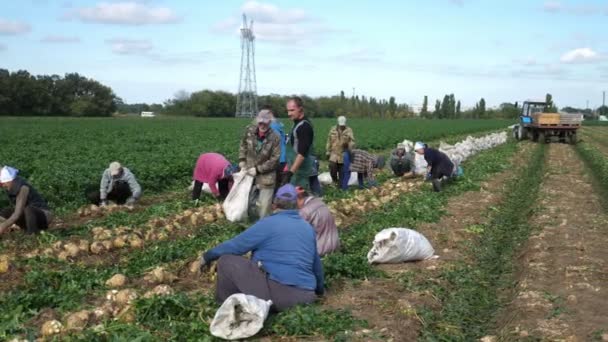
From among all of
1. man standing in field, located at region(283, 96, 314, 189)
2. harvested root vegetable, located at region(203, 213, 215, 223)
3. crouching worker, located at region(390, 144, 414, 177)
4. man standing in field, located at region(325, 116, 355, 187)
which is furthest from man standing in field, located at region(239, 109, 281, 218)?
crouching worker, located at region(390, 144, 414, 177)

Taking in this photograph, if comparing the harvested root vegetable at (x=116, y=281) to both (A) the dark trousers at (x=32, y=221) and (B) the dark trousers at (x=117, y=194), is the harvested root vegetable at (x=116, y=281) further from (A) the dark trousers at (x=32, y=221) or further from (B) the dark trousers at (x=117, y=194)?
(B) the dark trousers at (x=117, y=194)

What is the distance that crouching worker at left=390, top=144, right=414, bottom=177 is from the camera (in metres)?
16.0

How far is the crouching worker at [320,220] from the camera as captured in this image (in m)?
7.02

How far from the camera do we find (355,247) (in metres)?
8.05

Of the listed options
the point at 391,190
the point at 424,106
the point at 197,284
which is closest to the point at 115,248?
the point at 197,284

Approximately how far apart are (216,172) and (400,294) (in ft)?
16.1

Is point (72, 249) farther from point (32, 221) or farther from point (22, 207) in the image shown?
point (32, 221)

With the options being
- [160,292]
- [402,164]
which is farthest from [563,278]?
[402,164]

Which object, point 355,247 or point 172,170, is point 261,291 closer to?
point 355,247

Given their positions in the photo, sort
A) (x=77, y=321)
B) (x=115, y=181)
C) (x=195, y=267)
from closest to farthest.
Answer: (x=77, y=321) < (x=195, y=267) < (x=115, y=181)

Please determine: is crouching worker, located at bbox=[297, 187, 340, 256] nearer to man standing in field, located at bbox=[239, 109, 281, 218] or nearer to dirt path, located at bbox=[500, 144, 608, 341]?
man standing in field, located at bbox=[239, 109, 281, 218]

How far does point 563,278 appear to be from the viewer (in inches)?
276

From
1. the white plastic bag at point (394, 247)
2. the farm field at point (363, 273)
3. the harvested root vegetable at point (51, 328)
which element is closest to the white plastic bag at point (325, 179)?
the farm field at point (363, 273)

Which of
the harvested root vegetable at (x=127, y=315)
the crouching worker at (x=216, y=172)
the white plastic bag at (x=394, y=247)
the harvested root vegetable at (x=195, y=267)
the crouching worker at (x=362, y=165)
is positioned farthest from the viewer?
the crouching worker at (x=362, y=165)
